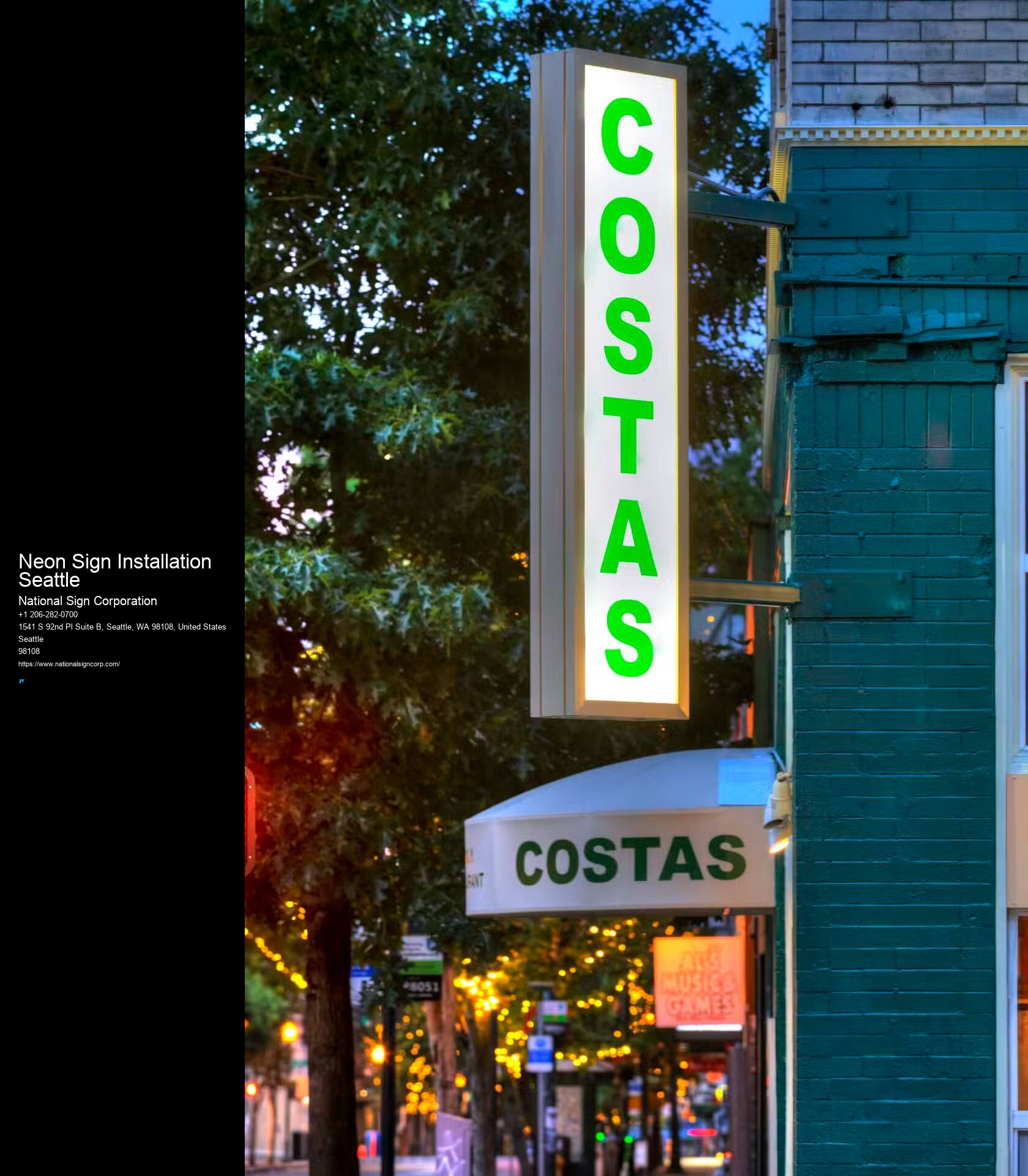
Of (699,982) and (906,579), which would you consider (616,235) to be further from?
(699,982)

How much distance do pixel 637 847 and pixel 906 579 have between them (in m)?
3.10

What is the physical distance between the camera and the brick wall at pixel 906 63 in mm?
9453

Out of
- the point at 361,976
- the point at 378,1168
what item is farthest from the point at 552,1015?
the point at 378,1168

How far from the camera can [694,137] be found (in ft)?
65.4

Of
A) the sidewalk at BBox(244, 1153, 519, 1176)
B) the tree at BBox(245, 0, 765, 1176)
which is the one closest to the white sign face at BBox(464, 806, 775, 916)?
the tree at BBox(245, 0, 765, 1176)

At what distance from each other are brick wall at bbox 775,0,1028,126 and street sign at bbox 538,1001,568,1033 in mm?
22542

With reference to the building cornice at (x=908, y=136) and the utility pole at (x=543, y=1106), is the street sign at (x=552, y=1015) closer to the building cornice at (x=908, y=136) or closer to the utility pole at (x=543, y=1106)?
the utility pole at (x=543, y=1106)

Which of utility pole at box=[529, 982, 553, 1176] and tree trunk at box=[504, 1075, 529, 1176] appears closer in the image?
utility pole at box=[529, 982, 553, 1176]

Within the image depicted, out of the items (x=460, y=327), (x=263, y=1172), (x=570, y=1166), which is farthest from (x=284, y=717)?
(x=263, y=1172)

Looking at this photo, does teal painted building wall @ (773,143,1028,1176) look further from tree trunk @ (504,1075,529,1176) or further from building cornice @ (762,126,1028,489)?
tree trunk @ (504,1075,529,1176)

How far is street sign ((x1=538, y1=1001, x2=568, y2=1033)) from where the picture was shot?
30500mm

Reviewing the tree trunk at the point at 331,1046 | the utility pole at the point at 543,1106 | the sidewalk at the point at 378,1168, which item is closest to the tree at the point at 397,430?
the tree trunk at the point at 331,1046

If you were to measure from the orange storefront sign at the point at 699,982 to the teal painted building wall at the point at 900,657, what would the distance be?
43.4 feet
